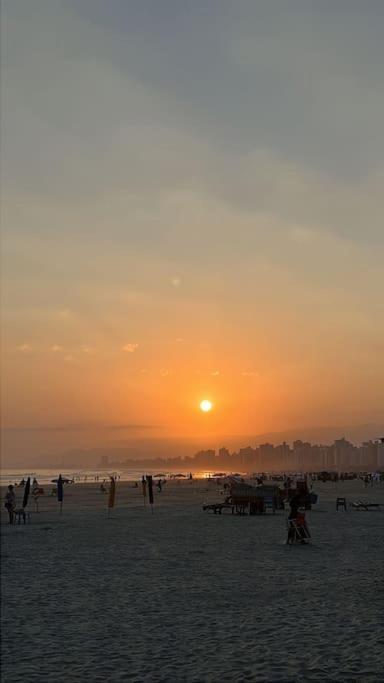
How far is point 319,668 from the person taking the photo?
8055mm

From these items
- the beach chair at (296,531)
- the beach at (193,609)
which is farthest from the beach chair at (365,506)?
the beach chair at (296,531)

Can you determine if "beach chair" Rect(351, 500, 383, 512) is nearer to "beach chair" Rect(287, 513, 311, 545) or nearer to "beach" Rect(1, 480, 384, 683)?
"beach" Rect(1, 480, 384, 683)

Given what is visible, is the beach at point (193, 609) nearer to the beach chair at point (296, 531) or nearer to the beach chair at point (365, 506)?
the beach chair at point (296, 531)

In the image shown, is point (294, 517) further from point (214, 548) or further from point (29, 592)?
point (29, 592)

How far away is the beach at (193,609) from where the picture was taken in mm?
8348

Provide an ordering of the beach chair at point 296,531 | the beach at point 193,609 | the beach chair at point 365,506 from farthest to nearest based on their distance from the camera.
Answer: the beach chair at point 365,506 → the beach chair at point 296,531 → the beach at point 193,609

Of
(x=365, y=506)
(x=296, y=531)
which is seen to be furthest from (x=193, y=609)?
(x=365, y=506)

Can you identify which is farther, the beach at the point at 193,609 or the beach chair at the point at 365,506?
the beach chair at the point at 365,506

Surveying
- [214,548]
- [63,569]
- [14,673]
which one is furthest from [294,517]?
[14,673]

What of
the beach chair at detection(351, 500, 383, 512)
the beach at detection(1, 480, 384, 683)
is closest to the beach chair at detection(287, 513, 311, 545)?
the beach at detection(1, 480, 384, 683)

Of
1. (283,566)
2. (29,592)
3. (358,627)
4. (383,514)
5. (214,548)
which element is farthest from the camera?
(383,514)

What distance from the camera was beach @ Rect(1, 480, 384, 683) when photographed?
329 inches

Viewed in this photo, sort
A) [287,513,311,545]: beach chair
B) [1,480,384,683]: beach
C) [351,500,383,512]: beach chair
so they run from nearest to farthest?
[1,480,384,683]: beach < [287,513,311,545]: beach chair < [351,500,383,512]: beach chair

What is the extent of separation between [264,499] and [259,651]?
2629 cm
